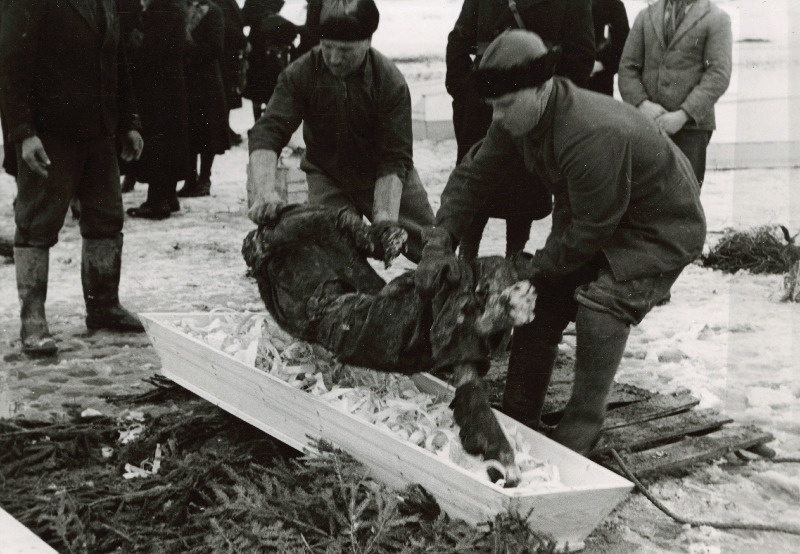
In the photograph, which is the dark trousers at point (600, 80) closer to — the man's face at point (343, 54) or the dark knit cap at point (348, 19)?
the man's face at point (343, 54)

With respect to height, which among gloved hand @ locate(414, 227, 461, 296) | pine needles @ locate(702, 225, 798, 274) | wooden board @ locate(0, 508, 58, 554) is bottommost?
wooden board @ locate(0, 508, 58, 554)

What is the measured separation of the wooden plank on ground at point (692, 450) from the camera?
423 cm

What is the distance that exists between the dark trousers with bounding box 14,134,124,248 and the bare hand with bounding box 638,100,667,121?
11.6ft

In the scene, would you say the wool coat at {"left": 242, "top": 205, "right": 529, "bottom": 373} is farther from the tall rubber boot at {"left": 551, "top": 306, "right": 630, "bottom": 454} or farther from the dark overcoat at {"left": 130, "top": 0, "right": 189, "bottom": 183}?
the dark overcoat at {"left": 130, "top": 0, "right": 189, "bottom": 183}

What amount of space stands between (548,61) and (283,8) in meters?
7.70

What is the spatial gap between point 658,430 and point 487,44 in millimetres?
2668

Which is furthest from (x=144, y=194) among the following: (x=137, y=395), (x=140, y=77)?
(x=137, y=395)

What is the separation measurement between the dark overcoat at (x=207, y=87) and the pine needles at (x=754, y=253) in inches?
201

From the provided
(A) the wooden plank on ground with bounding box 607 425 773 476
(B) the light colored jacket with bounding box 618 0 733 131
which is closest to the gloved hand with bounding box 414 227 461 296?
(A) the wooden plank on ground with bounding box 607 425 773 476

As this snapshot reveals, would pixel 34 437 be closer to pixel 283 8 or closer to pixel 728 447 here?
pixel 728 447

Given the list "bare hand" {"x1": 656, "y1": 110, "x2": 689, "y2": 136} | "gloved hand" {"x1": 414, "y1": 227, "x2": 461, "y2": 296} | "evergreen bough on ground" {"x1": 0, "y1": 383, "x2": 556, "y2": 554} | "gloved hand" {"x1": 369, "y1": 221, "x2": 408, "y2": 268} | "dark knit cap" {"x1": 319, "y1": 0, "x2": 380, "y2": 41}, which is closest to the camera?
"evergreen bough on ground" {"x1": 0, "y1": 383, "x2": 556, "y2": 554}

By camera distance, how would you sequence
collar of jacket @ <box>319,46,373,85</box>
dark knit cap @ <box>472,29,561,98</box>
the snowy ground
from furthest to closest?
1. collar of jacket @ <box>319,46,373,85</box>
2. the snowy ground
3. dark knit cap @ <box>472,29,561,98</box>

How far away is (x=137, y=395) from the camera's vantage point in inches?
202

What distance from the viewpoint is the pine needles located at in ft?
24.7
